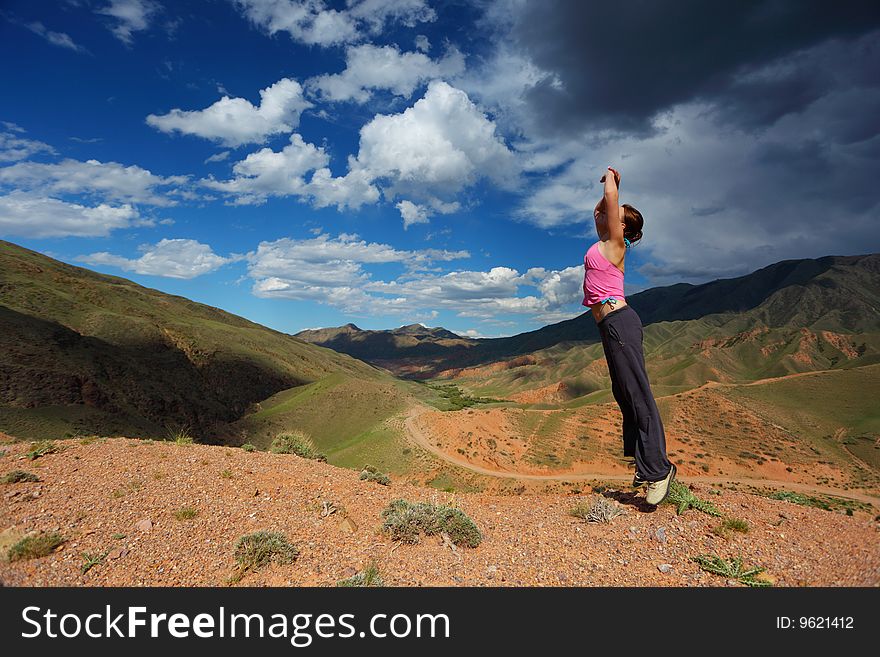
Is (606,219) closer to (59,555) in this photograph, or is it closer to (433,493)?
(433,493)

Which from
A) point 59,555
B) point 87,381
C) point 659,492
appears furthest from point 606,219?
point 87,381

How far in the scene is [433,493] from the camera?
8.19 meters

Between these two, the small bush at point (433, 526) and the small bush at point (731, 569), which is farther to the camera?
the small bush at point (433, 526)

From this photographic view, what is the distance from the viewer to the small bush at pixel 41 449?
8633mm

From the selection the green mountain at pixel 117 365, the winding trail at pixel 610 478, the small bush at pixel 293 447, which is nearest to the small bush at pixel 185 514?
the small bush at pixel 293 447

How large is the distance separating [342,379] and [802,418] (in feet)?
205

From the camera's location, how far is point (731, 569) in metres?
3.77

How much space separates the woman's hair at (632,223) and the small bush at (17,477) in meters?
10.8

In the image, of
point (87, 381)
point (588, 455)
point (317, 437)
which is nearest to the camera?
point (588, 455)

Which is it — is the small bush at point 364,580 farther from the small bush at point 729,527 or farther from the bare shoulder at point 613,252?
the bare shoulder at point 613,252

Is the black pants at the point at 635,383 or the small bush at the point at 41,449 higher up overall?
the black pants at the point at 635,383

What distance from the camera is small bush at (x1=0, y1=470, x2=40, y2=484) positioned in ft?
22.7

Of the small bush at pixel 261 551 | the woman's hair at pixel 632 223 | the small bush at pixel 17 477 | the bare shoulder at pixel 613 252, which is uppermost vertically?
the woman's hair at pixel 632 223

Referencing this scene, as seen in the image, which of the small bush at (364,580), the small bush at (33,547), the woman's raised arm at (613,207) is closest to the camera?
the small bush at (364,580)
